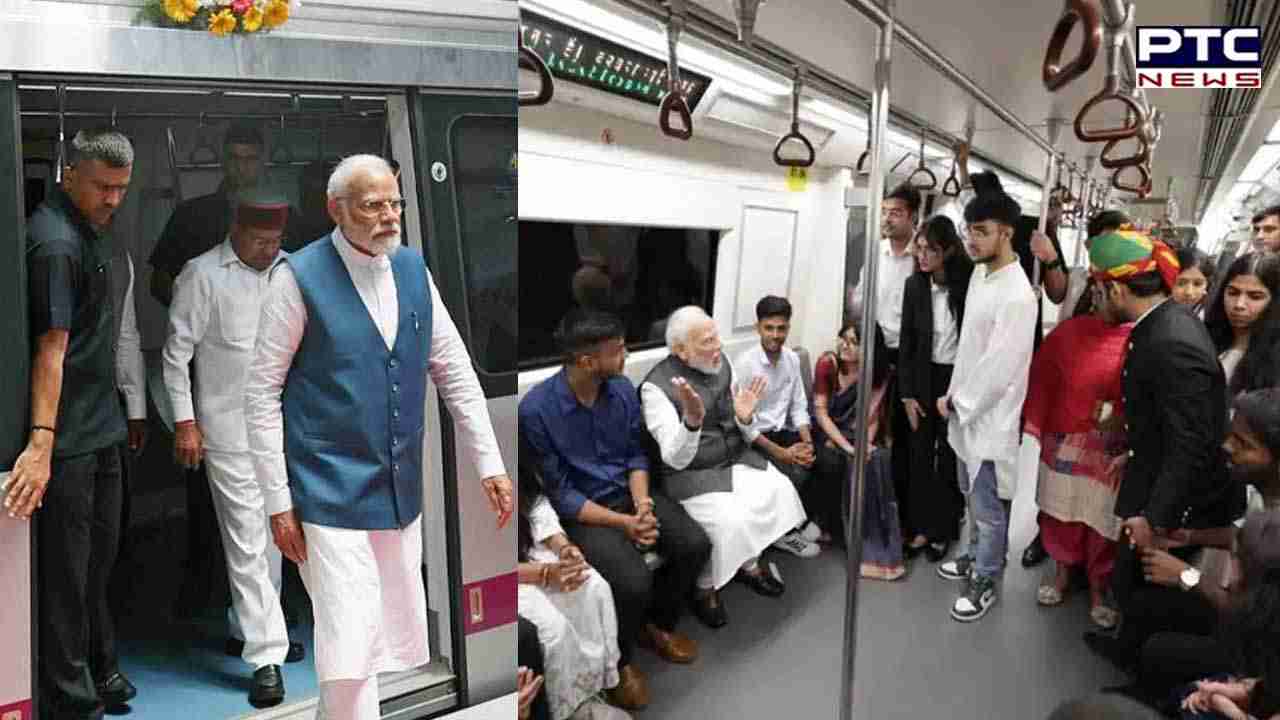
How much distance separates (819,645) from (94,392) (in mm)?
1589

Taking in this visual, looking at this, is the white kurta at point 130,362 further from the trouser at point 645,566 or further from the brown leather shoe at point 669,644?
the brown leather shoe at point 669,644

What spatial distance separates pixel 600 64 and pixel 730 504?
2.71 ft

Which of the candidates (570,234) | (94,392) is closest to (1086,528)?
(570,234)

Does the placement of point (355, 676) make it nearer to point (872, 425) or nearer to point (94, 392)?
point (94, 392)

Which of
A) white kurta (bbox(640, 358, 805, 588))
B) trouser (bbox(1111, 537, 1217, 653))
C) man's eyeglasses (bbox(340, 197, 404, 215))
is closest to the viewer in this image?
man's eyeglasses (bbox(340, 197, 404, 215))

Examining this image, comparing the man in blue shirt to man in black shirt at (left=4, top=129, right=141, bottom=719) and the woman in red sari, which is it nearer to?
man in black shirt at (left=4, top=129, right=141, bottom=719)

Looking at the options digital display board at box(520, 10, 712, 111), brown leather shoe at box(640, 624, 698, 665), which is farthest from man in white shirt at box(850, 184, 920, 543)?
brown leather shoe at box(640, 624, 698, 665)

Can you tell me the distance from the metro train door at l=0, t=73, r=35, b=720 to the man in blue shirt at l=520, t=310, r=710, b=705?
658 millimetres

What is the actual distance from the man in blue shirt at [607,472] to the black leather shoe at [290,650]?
44 cm

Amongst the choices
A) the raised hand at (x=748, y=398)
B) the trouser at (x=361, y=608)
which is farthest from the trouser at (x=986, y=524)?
the trouser at (x=361, y=608)

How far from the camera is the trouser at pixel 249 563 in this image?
1066 mm

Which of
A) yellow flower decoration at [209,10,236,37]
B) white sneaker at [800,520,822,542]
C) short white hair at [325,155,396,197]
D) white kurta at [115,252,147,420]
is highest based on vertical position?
yellow flower decoration at [209,10,236,37]

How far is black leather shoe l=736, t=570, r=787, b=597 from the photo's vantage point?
5.83 feet

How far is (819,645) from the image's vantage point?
6.59 feet
